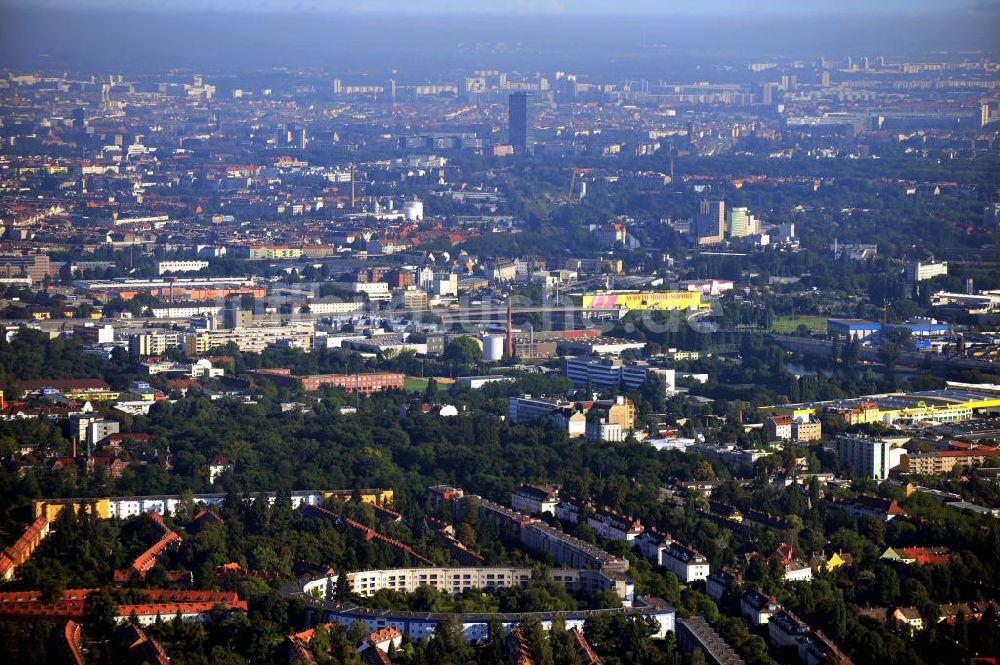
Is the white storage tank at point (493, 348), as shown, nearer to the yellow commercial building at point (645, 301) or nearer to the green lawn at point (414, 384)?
the green lawn at point (414, 384)

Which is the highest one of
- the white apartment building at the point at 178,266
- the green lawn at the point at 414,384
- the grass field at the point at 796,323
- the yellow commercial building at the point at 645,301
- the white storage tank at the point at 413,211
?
the white storage tank at the point at 413,211

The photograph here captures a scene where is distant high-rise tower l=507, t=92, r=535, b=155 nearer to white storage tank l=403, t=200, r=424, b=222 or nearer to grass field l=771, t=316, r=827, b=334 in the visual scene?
white storage tank l=403, t=200, r=424, b=222

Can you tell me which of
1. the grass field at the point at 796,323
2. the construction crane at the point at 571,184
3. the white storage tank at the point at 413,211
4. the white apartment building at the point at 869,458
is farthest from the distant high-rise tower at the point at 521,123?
the white apartment building at the point at 869,458

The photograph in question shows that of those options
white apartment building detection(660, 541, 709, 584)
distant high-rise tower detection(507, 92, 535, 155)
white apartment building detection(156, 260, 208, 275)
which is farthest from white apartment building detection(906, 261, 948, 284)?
distant high-rise tower detection(507, 92, 535, 155)

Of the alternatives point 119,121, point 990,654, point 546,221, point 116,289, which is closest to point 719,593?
point 990,654

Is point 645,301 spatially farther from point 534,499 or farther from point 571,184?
point 571,184

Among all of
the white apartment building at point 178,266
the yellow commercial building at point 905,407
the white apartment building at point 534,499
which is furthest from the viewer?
the white apartment building at point 178,266

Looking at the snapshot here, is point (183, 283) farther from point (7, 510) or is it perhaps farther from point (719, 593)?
point (719, 593)
